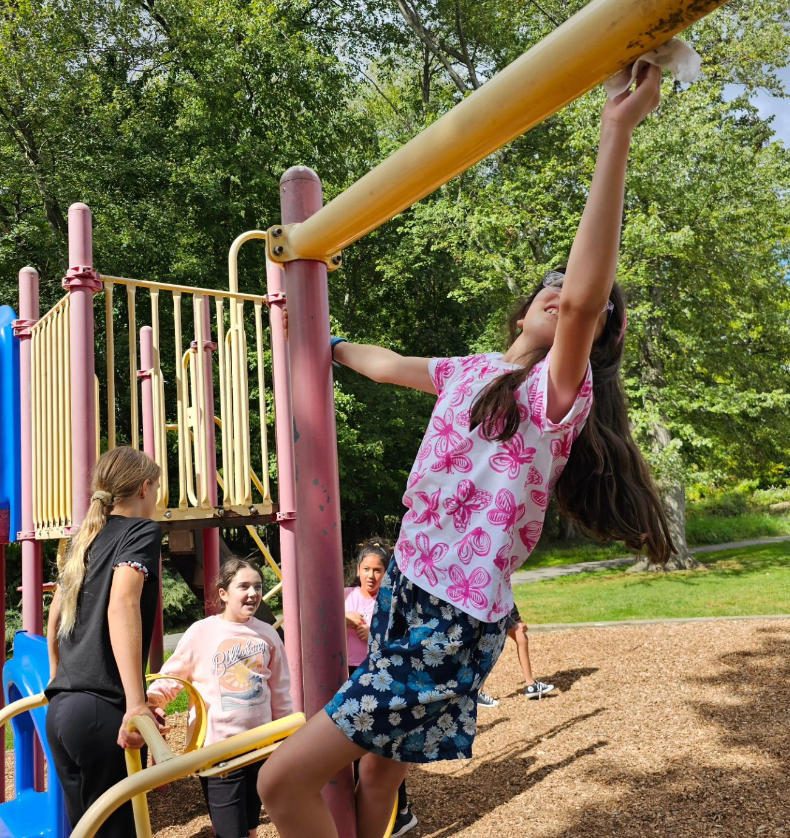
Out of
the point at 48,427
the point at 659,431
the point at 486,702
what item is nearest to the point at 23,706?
the point at 48,427

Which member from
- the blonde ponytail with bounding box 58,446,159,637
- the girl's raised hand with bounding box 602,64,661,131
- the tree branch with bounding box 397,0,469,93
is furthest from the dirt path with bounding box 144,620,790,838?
the tree branch with bounding box 397,0,469,93

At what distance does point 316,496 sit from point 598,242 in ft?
2.32

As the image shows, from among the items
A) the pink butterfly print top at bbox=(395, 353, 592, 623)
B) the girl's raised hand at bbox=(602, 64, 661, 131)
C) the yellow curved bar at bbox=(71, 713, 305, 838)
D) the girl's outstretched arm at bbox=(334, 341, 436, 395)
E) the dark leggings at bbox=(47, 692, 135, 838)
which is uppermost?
the girl's raised hand at bbox=(602, 64, 661, 131)

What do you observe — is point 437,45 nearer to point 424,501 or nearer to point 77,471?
point 77,471

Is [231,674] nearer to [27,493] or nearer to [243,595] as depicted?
[243,595]

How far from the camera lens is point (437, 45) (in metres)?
17.4

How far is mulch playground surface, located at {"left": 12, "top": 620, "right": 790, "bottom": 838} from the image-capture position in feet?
12.5

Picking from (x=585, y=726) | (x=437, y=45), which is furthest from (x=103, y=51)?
(x=585, y=726)

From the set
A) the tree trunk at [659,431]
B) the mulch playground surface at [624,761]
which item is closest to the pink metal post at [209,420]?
the mulch playground surface at [624,761]

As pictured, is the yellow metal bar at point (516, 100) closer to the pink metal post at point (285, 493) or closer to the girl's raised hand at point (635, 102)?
the girl's raised hand at point (635, 102)

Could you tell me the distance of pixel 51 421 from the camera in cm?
402

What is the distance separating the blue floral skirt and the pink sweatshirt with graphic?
1911 mm

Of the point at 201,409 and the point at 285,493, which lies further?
the point at 201,409

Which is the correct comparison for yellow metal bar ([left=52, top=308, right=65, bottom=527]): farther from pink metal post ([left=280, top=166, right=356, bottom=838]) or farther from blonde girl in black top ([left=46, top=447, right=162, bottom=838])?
pink metal post ([left=280, top=166, right=356, bottom=838])
